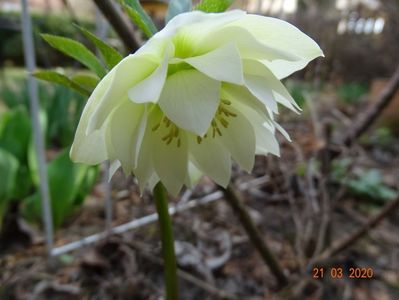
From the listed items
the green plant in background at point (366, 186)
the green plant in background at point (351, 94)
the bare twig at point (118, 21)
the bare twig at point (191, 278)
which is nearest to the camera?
the bare twig at point (118, 21)

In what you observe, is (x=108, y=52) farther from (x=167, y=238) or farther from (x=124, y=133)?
(x=167, y=238)

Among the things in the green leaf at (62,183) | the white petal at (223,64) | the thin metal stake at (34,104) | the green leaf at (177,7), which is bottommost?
the green leaf at (62,183)

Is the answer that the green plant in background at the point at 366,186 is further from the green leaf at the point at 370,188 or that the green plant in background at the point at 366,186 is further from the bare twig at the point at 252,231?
the bare twig at the point at 252,231

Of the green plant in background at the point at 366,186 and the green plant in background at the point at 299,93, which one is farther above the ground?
the green plant in background at the point at 299,93

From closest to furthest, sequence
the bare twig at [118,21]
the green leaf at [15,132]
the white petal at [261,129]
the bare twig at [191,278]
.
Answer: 1. the white petal at [261,129]
2. the bare twig at [118,21]
3. the bare twig at [191,278]
4. the green leaf at [15,132]

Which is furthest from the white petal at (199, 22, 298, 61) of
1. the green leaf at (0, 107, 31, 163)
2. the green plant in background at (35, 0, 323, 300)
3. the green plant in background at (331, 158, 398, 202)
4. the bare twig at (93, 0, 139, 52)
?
the green plant in background at (331, 158, 398, 202)

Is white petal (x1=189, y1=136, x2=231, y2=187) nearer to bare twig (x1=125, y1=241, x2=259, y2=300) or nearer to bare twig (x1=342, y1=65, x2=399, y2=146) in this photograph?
Result: bare twig (x1=125, y1=241, x2=259, y2=300)

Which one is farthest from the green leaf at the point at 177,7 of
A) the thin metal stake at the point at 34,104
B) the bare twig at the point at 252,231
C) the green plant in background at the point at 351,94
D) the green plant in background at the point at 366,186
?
the green plant in background at the point at 351,94

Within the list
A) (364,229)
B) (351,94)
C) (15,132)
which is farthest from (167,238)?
(351,94)

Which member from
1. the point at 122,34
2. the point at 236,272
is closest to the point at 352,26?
the point at 236,272
